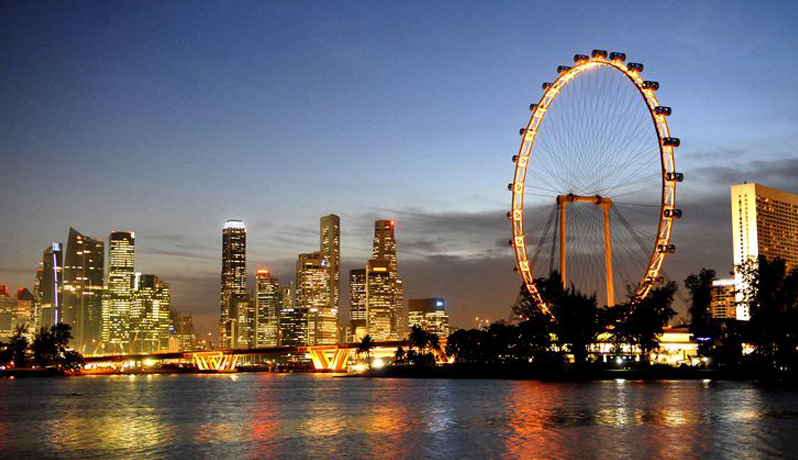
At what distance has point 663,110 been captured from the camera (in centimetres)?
10838

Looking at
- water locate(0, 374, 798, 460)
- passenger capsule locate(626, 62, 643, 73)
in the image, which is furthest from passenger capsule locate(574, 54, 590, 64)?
water locate(0, 374, 798, 460)

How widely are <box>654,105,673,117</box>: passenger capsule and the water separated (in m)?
32.5

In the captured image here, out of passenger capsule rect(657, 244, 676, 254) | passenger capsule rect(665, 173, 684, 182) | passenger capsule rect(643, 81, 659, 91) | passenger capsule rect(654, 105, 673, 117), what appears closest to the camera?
passenger capsule rect(654, 105, 673, 117)

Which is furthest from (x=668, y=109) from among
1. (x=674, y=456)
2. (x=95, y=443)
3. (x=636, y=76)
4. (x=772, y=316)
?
(x=95, y=443)

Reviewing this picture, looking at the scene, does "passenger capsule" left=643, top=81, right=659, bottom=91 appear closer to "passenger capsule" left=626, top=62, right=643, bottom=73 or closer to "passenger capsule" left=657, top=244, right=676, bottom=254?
"passenger capsule" left=626, top=62, right=643, bottom=73

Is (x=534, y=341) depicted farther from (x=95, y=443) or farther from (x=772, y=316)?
(x=95, y=443)

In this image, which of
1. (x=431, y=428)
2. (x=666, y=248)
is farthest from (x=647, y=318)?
(x=431, y=428)

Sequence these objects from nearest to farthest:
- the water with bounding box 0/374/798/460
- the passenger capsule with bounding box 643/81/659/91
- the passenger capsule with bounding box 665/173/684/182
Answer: the water with bounding box 0/374/798/460 < the passenger capsule with bounding box 643/81/659/91 < the passenger capsule with bounding box 665/173/684/182

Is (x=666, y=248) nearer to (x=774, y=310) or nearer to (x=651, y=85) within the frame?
(x=651, y=85)

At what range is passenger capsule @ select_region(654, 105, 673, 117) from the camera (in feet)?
356

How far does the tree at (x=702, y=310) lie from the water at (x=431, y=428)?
68.9 m

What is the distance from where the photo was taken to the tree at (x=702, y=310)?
6476 inches

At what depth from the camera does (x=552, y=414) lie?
71.7 m

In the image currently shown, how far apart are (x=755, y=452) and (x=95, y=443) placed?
37.2m
